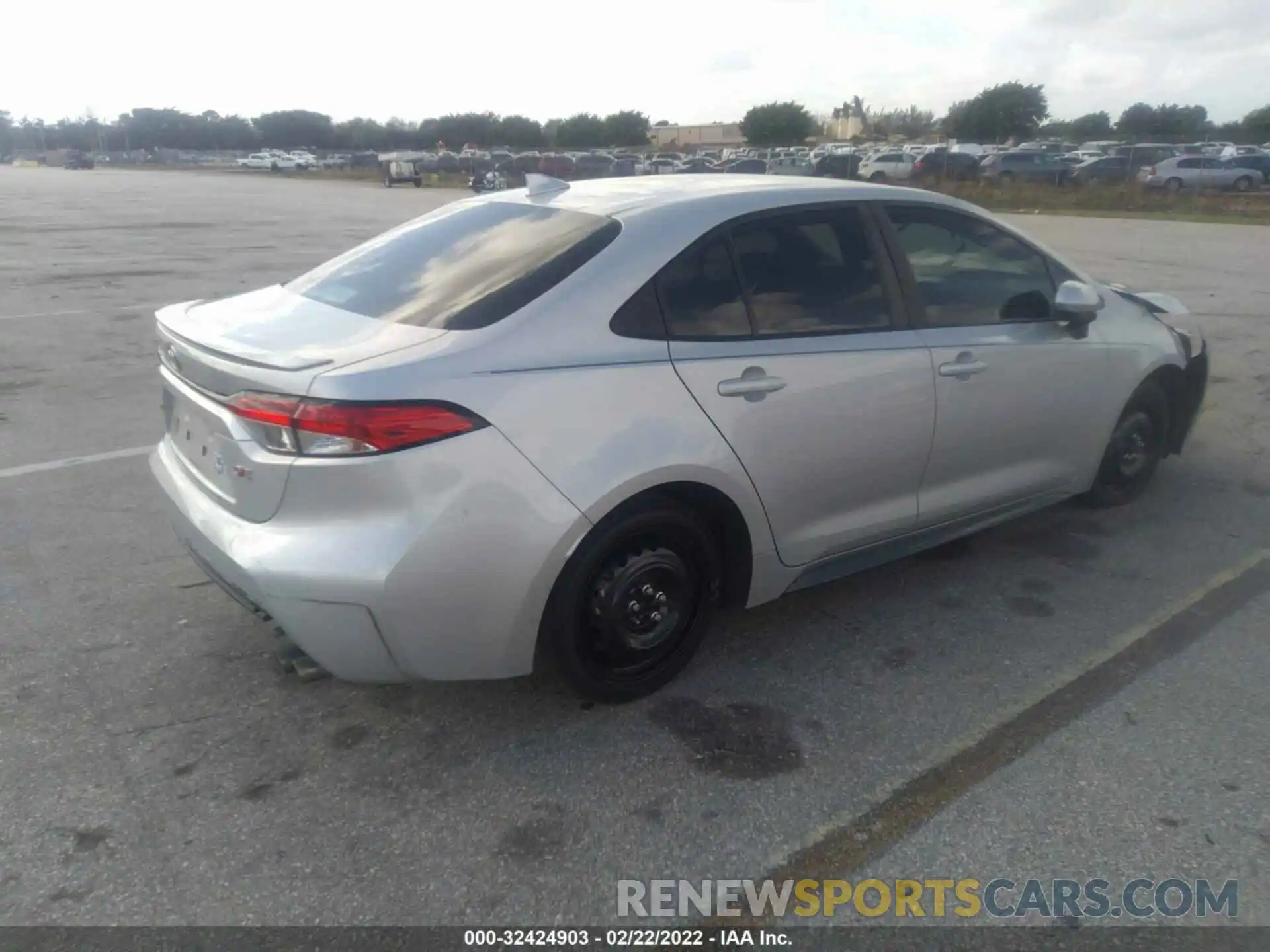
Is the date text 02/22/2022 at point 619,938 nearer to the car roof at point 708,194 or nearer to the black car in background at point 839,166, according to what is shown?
the car roof at point 708,194

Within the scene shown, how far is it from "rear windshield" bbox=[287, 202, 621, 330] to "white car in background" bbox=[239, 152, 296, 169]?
256 ft

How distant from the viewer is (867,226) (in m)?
3.93

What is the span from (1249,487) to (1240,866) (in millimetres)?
3540

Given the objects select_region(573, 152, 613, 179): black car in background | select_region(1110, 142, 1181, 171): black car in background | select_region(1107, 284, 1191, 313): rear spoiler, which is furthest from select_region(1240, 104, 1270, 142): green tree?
select_region(1107, 284, 1191, 313): rear spoiler

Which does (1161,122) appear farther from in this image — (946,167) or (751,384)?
(751,384)

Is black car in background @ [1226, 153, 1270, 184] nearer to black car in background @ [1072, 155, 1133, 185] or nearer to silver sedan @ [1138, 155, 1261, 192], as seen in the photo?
silver sedan @ [1138, 155, 1261, 192]

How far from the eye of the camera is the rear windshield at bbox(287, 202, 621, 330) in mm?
3184

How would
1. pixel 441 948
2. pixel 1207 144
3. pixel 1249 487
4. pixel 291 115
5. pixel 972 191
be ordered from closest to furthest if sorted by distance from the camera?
1. pixel 441 948
2. pixel 1249 487
3. pixel 972 191
4. pixel 1207 144
5. pixel 291 115

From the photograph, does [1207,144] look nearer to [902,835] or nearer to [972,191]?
[972,191]

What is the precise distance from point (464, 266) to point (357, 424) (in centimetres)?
92

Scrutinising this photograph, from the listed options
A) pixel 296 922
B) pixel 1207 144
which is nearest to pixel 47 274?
pixel 296 922

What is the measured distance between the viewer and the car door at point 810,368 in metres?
3.38

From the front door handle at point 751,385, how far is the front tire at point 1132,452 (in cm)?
236

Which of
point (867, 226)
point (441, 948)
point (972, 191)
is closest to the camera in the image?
point (441, 948)
